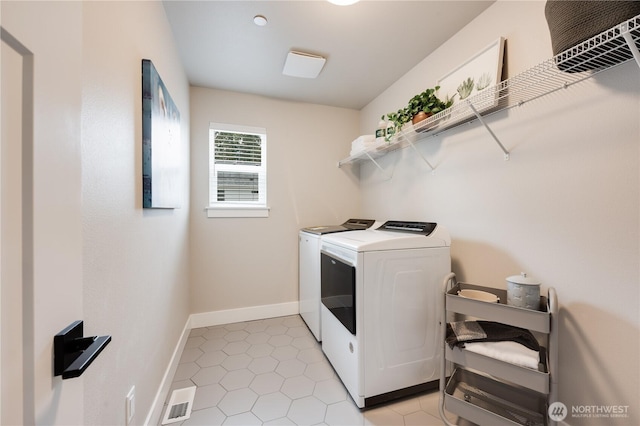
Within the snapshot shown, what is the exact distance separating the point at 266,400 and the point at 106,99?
1768 mm

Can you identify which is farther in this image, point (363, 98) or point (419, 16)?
point (363, 98)

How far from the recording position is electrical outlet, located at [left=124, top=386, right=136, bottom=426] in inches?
41.2

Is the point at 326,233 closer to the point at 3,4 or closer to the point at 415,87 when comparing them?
the point at 415,87

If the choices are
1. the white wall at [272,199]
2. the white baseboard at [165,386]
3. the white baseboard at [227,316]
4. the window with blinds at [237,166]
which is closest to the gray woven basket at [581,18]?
the white wall at [272,199]

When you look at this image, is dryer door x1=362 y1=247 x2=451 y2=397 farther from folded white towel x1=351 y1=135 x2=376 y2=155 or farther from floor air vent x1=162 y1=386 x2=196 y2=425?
folded white towel x1=351 y1=135 x2=376 y2=155

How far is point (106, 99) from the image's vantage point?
35.5 inches

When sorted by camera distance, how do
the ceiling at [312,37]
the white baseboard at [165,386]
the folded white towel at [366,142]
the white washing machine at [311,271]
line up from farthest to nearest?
the folded white towel at [366,142] → the white washing machine at [311,271] → the ceiling at [312,37] → the white baseboard at [165,386]

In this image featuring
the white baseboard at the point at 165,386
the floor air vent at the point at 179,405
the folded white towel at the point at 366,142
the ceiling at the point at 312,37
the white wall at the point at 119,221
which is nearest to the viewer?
the white wall at the point at 119,221

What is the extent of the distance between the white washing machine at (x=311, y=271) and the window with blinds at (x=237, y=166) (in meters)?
0.69

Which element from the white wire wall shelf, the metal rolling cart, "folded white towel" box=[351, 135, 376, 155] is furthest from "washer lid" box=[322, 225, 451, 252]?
"folded white towel" box=[351, 135, 376, 155]

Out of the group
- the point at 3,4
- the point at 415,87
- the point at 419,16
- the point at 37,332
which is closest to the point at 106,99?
the point at 3,4

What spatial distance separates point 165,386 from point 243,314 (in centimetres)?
114

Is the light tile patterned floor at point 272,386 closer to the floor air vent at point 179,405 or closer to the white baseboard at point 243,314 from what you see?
the floor air vent at point 179,405

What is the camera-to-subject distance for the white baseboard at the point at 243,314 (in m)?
2.58
